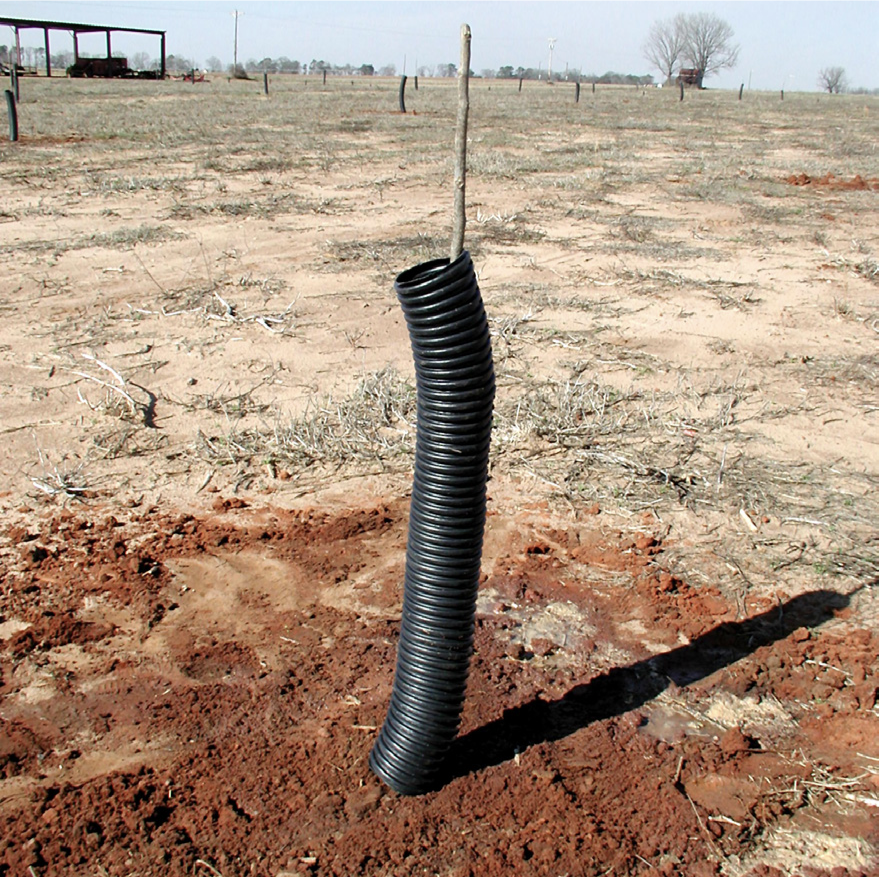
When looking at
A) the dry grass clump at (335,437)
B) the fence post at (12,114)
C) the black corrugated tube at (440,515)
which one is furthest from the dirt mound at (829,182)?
the fence post at (12,114)

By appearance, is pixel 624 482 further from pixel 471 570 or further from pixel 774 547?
pixel 471 570

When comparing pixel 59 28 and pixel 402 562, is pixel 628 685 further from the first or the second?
pixel 59 28

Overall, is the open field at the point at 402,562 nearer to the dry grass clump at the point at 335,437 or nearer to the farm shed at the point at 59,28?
the dry grass clump at the point at 335,437

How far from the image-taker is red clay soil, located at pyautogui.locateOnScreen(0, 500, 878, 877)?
2365 millimetres

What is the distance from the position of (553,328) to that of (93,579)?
401cm

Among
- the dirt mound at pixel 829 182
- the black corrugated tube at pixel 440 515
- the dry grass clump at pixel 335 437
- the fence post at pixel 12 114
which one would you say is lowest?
the dry grass clump at pixel 335 437

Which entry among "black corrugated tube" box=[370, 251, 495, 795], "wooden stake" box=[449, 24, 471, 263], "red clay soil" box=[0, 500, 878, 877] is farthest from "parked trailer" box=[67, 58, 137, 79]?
"black corrugated tube" box=[370, 251, 495, 795]

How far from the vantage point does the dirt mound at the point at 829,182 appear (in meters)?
14.0

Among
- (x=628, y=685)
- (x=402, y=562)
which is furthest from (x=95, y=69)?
(x=628, y=685)

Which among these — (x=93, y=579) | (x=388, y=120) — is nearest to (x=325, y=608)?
(x=93, y=579)

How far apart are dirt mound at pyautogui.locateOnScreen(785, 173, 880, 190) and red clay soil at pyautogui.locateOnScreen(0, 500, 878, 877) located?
12184 millimetres

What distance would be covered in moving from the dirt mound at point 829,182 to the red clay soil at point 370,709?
480 inches

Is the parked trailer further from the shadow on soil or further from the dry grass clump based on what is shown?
the shadow on soil

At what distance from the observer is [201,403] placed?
17.3 feet
